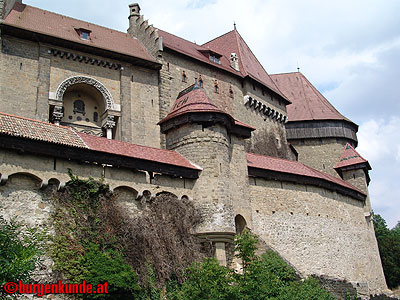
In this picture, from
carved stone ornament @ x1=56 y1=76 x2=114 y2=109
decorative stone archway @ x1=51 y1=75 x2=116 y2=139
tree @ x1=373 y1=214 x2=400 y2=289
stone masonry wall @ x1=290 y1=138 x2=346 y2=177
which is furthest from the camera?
tree @ x1=373 y1=214 x2=400 y2=289

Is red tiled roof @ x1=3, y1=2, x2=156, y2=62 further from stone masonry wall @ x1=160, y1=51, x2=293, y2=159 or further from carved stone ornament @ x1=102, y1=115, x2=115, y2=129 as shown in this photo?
carved stone ornament @ x1=102, y1=115, x2=115, y2=129

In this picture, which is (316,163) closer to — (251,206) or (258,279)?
(251,206)

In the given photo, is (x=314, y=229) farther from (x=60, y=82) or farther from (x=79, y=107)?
(x=60, y=82)

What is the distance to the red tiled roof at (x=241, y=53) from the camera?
34.0 m

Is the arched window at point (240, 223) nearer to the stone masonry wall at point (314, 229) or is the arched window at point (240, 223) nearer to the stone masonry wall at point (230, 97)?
the stone masonry wall at point (314, 229)

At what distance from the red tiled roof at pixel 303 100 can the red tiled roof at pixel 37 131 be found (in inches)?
1072

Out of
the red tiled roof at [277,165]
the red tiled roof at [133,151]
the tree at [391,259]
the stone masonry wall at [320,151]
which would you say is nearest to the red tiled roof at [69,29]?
the red tiled roof at [277,165]

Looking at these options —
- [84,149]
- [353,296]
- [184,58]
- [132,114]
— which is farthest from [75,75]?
[353,296]

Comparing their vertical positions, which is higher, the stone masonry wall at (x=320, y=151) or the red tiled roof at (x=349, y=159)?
the stone masonry wall at (x=320, y=151)

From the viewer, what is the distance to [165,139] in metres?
24.6

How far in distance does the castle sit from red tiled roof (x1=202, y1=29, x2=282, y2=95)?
25cm

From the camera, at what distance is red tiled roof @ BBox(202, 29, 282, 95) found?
34.0 meters

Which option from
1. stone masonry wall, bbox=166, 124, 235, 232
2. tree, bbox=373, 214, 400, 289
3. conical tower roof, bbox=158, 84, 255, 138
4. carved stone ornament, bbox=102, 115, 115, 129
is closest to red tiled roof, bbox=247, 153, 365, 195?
conical tower roof, bbox=158, 84, 255, 138

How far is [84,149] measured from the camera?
15.4m
